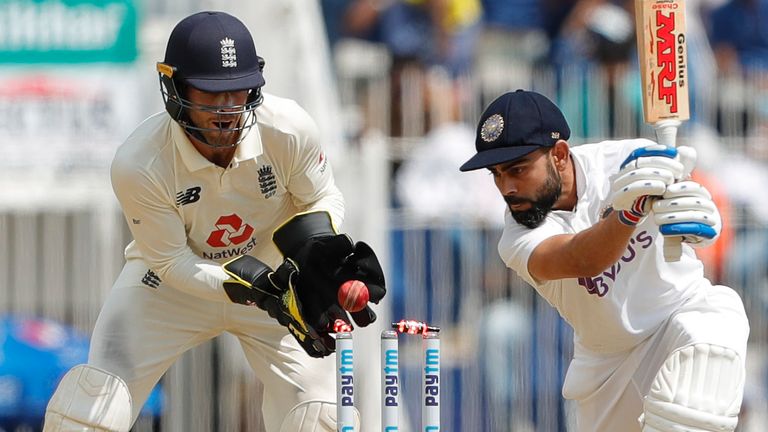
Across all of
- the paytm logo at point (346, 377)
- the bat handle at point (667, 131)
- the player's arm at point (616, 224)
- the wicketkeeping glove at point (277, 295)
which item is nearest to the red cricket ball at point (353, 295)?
the wicketkeeping glove at point (277, 295)

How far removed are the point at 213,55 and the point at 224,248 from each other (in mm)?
805

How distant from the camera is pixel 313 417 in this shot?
18.1 feet

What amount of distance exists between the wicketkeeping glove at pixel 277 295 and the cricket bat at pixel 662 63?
1302mm

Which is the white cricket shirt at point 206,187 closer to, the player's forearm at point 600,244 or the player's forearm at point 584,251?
the player's forearm at point 584,251

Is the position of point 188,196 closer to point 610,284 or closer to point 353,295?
point 353,295

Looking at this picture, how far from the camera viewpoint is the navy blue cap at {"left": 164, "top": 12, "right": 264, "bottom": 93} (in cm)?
516

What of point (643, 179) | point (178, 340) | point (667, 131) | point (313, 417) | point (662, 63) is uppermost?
point (662, 63)

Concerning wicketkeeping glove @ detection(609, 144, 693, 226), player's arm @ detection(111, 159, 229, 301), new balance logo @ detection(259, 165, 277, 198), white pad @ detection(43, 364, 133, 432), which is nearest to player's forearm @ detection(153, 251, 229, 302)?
player's arm @ detection(111, 159, 229, 301)

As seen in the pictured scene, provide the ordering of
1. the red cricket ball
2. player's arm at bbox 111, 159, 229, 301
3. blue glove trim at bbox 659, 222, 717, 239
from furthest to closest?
player's arm at bbox 111, 159, 229, 301 < the red cricket ball < blue glove trim at bbox 659, 222, 717, 239

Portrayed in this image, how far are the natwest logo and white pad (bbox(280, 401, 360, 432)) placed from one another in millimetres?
644

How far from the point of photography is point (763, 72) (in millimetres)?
9445

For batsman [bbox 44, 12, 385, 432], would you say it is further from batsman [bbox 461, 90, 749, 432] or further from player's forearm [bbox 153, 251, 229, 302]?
batsman [bbox 461, 90, 749, 432]

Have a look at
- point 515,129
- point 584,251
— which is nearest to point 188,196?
point 515,129

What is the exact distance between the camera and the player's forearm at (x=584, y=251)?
4.74 meters
